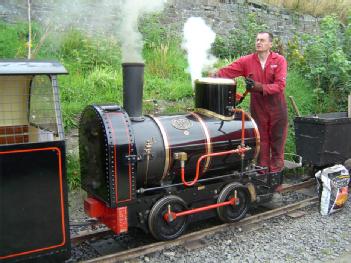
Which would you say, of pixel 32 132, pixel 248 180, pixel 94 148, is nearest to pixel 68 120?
pixel 32 132

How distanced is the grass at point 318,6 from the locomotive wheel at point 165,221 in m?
10.6

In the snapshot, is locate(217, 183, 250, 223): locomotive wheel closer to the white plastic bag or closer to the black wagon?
the white plastic bag

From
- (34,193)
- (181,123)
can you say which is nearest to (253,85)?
(181,123)

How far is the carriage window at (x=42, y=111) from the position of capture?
3.96 meters

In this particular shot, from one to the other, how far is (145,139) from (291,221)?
2.39 meters

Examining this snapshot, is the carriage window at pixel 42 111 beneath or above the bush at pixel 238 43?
beneath

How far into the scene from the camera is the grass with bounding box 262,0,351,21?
1351 centimetres

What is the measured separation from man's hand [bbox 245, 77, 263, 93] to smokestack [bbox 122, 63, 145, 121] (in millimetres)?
1580

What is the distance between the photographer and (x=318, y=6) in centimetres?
1395

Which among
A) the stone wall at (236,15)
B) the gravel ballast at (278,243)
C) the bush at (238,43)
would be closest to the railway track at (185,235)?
the gravel ballast at (278,243)

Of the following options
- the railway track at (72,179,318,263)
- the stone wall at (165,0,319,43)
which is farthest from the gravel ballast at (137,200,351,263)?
the stone wall at (165,0,319,43)

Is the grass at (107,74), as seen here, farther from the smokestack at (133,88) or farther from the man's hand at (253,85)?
the smokestack at (133,88)

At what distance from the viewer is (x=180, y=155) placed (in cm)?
444

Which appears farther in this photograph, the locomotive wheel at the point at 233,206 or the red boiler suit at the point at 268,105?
the red boiler suit at the point at 268,105
